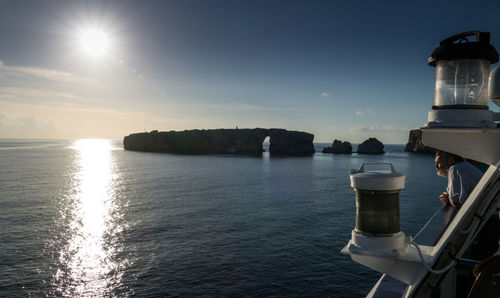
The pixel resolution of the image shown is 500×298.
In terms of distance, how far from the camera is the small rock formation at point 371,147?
17000cm

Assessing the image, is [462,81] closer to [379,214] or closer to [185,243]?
[379,214]

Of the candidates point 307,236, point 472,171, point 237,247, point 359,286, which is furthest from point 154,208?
point 472,171

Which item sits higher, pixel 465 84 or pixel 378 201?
pixel 465 84

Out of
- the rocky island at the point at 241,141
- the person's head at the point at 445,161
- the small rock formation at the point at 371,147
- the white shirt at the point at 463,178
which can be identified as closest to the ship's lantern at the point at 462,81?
the white shirt at the point at 463,178

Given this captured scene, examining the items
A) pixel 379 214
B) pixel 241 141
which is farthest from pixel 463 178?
pixel 241 141

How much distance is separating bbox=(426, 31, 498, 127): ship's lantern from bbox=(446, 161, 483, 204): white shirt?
245cm

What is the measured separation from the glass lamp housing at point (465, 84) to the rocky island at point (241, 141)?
162786 millimetres

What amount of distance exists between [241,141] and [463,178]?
167871mm

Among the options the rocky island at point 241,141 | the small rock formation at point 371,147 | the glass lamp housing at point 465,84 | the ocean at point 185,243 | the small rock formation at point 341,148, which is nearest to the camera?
the glass lamp housing at point 465,84

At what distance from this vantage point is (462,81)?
10.5 ft

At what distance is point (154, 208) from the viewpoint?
38281mm

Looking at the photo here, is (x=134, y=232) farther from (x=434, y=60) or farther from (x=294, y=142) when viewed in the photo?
(x=294, y=142)

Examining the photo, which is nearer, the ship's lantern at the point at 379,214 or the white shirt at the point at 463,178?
the ship's lantern at the point at 379,214

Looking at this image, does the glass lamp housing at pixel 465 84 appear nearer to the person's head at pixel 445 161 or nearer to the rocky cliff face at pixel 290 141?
the person's head at pixel 445 161
